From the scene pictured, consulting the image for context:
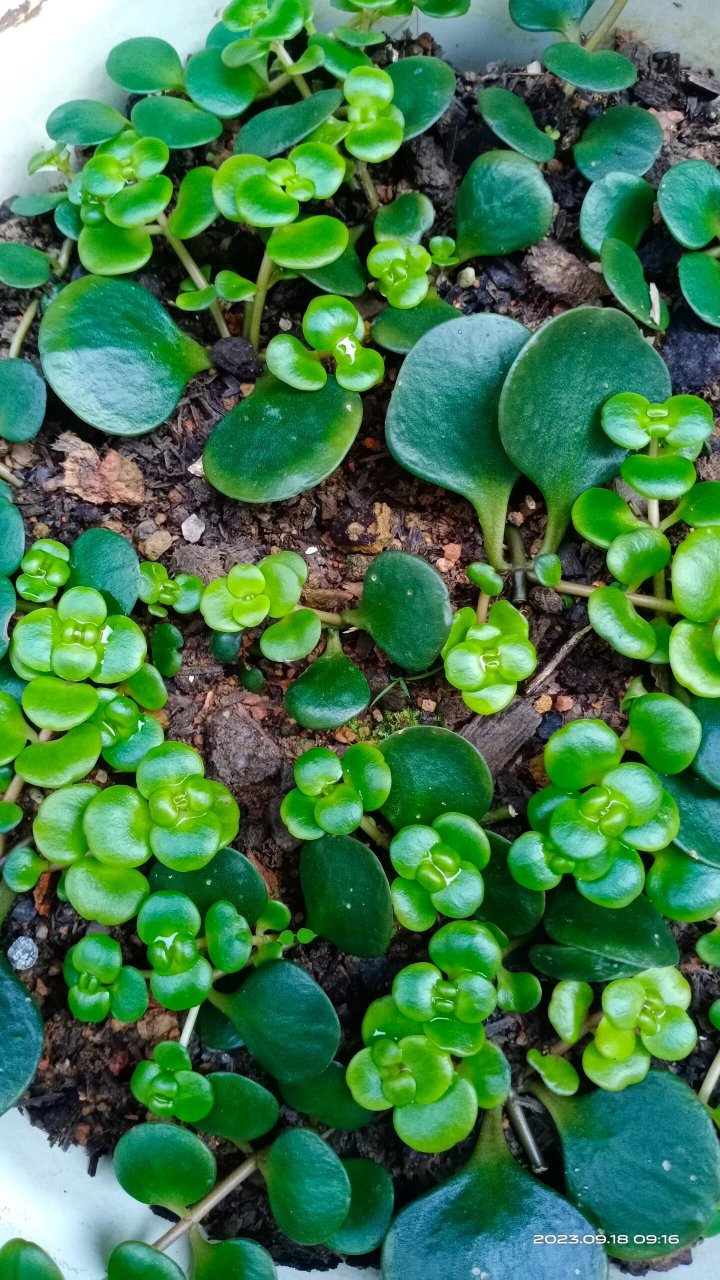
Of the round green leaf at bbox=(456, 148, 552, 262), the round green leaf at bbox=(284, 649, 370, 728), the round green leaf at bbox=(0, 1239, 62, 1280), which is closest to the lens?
the round green leaf at bbox=(0, 1239, 62, 1280)

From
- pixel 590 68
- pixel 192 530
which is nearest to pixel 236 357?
pixel 192 530

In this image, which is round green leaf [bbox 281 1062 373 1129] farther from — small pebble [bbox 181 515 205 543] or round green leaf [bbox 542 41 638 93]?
round green leaf [bbox 542 41 638 93]

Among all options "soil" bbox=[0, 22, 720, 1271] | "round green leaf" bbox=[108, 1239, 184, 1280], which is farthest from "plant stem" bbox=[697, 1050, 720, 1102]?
"round green leaf" bbox=[108, 1239, 184, 1280]

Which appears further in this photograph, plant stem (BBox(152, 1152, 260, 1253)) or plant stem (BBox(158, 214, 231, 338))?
plant stem (BBox(158, 214, 231, 338))

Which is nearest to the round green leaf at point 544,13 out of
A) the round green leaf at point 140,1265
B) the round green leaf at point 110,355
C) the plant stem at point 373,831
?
the round green leaf at point 110,355

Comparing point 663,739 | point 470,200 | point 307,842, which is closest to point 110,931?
point 307,842

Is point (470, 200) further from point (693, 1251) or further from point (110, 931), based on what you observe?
point (693, 1251)
